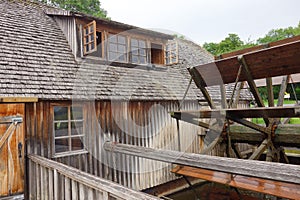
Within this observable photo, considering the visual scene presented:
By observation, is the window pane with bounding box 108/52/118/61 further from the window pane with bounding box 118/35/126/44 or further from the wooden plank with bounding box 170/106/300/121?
the wooden plank with bounding box 170/106/300/121

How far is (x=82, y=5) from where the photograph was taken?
16875 mm

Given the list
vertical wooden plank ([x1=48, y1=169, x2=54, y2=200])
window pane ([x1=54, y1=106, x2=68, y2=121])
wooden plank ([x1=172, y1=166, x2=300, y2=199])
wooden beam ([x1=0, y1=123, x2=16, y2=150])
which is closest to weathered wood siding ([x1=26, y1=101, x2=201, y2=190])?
window pane ([x1=54, y1=106, x2=68, y2=121])

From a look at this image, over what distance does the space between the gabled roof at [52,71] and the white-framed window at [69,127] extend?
41 centimetres

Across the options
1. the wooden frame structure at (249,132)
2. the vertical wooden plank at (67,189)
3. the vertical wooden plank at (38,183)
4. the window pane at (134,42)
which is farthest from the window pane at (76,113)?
the window pane at (134,42)

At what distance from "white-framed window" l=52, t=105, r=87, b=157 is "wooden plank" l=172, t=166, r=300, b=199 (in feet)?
7.82

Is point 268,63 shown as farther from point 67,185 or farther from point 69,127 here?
point 69,127

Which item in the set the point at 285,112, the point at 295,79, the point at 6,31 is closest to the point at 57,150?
the point at 6,31

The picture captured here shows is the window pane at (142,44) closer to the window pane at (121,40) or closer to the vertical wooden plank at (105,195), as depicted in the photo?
the window pane at (121,40)

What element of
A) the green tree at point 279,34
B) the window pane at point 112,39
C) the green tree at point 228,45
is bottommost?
the window pane at point 112,39

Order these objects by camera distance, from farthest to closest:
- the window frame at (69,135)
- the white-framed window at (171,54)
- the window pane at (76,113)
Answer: the white-framed window at (171,54) → the window pane at (76,113) → the window frame at (69,135)

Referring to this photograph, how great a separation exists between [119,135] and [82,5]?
560 inches

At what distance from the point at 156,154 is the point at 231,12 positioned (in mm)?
48113

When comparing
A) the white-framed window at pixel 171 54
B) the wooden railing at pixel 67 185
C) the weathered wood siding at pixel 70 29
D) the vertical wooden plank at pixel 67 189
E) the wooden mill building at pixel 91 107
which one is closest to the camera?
the wooden railing at pixel 67 185

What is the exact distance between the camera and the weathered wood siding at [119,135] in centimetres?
469
